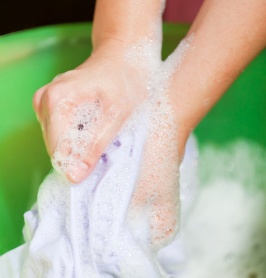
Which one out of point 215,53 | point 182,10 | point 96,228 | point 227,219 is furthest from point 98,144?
point 182,10

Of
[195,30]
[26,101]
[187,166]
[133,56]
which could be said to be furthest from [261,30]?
[26,101]

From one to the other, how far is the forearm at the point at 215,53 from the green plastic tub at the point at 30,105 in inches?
7.4

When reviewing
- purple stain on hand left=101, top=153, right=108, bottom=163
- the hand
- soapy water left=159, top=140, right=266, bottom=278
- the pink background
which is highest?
the pink background

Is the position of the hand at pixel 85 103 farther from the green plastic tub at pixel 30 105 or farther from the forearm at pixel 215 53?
the green plastic tub at pixel 30 105

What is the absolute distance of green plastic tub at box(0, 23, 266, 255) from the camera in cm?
100

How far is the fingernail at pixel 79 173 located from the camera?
0.75 metres

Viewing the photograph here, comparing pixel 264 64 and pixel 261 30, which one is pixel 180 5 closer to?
pixel 264 64

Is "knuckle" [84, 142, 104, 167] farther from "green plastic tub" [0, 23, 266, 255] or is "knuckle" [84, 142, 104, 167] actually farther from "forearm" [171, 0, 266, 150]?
"green plastic tub" [0, 23, 266, 255]

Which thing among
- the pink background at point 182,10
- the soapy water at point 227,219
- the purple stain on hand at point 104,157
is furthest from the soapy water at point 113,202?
the pink background at point 182,10

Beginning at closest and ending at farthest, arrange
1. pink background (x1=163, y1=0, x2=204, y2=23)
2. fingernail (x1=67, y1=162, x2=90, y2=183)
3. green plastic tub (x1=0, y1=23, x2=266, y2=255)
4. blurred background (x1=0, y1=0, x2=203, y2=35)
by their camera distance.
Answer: fingernail (x1=67, y1=162, x2=90, y2=183) → green plastic tub (x1=0, y1=23, x2=266, y2=255) → pink background (x1=163, y1=0, x2=204, y2=23) → blurred background (x1=0, y1=0, x2=203, y2=35)

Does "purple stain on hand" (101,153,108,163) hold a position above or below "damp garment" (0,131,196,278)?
above

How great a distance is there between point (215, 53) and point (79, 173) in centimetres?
27

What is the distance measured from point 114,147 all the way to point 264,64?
37 cm

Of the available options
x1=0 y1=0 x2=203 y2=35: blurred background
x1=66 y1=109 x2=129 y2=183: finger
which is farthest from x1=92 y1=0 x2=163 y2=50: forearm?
x1=0 y1=0 x2=203 y2=35: blurred background
